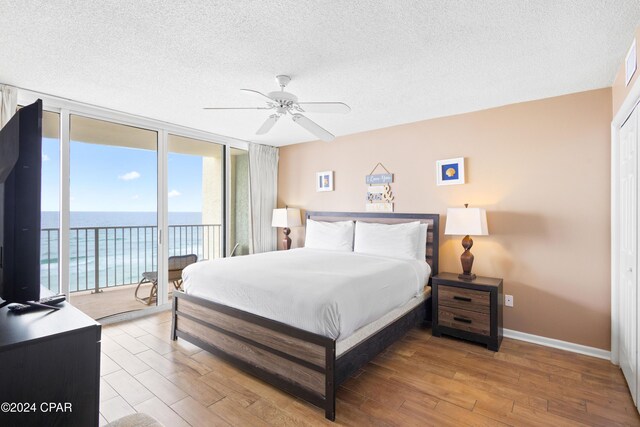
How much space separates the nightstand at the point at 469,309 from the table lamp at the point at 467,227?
0.53ft

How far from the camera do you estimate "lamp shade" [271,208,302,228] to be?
4.94 metres

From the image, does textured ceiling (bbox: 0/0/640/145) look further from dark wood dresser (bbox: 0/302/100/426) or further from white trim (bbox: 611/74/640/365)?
dark wood dresser (bbox: 0/302/100/426)

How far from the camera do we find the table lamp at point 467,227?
122 inches

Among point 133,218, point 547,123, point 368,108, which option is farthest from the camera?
point 133,218

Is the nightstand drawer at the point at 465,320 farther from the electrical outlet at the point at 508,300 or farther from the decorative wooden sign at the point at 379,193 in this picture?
the decorative wooden sign at the point at 379,193

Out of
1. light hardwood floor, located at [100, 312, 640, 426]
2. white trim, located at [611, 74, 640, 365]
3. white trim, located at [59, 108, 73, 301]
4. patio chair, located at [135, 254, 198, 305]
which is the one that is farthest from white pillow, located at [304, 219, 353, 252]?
white trim, located at [59, 108, 73, 301]

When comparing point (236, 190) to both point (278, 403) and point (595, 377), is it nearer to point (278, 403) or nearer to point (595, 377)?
point (278, 403)

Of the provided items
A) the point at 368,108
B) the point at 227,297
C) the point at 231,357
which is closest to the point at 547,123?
the point at 368,108

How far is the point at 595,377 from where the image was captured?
8.06ft

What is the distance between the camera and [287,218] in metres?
4.93

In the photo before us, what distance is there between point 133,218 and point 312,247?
8.63ft

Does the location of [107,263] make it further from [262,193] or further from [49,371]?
[49,371]

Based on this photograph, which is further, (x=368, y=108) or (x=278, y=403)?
(x=368, y=108)

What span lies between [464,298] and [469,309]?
0.11 m
